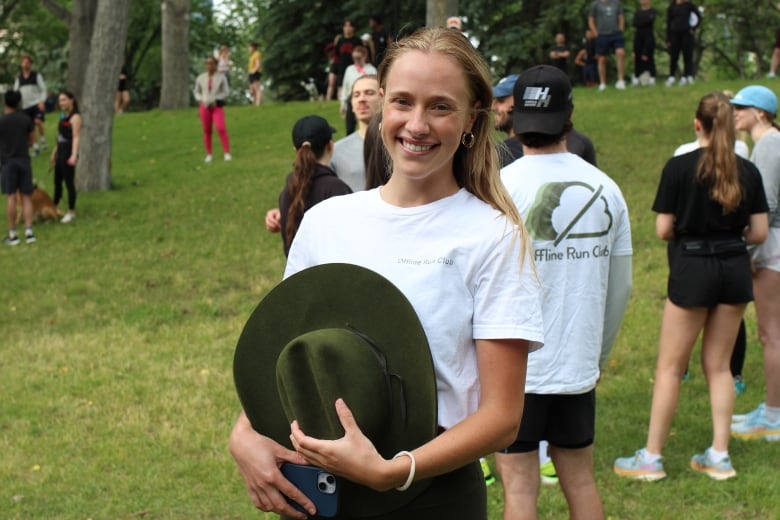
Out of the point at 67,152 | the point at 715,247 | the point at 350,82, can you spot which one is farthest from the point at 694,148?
the point at 67,152

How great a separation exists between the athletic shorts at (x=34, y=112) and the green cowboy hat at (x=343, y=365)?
1957cm

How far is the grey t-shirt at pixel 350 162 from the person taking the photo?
6648 millimetres

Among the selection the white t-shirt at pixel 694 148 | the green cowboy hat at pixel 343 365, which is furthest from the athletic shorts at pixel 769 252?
the green cowboy hat at pixel 343 365

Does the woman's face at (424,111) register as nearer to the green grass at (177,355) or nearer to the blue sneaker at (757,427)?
the green grass at (177,355)

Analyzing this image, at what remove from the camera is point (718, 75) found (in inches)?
2034

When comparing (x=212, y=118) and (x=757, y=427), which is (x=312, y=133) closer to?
(x=757, y=427)

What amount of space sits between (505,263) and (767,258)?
469 cm

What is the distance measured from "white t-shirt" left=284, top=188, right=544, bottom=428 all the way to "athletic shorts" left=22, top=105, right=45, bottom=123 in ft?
64.4

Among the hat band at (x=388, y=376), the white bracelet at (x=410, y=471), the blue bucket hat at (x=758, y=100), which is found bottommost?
the white bracelet at (x=410, y=471)

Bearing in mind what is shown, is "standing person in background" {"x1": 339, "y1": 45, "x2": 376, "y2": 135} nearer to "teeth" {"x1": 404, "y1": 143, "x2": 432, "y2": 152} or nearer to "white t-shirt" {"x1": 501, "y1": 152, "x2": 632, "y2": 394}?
"white t-shirt" {"x1": 501, "y1": 152, "x2": 632, "y2": 394}

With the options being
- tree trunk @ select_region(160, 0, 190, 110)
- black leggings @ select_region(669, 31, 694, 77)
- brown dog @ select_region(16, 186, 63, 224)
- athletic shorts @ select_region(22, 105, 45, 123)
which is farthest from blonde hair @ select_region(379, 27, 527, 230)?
tree trunk @ select_region(160, 0, 190, 110)

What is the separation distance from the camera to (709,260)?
18.9ft

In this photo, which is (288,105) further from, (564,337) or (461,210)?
(461,210)

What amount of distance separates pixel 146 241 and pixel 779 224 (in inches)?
379
